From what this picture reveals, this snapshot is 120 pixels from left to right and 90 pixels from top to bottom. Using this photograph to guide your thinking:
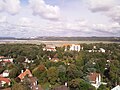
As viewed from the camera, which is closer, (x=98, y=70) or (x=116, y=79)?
(x=116, y=79)

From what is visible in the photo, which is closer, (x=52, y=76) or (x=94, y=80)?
(x=94, y=80)

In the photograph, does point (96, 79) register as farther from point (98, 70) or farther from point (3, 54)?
point (3, 54)

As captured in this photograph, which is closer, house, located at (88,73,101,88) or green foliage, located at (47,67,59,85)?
house, located at (88,73,101,88)

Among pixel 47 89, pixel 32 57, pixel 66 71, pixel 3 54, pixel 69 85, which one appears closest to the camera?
pixel 47 89

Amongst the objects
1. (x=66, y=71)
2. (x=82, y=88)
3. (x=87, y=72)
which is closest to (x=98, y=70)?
(x=87, y=72)

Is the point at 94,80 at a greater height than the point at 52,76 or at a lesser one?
lesser

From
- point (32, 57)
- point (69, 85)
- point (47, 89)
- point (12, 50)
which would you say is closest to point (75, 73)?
point (69, 85)

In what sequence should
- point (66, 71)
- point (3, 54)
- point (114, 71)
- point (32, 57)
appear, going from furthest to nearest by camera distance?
Result: point (3, 54), point (32, 57), point (114, 71), point (66, 71)

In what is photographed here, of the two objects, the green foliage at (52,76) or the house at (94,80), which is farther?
the green foliage at (52,76)

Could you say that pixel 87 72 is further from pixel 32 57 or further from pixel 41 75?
pixel 32 57
